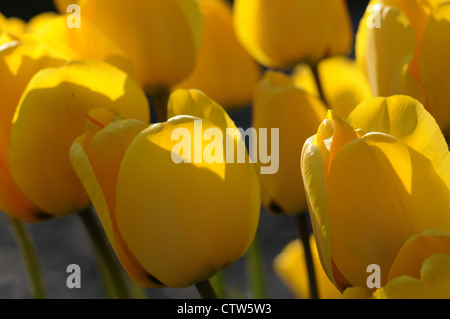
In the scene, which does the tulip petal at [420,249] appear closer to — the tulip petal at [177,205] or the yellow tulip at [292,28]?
the tulip petal at [177,205]

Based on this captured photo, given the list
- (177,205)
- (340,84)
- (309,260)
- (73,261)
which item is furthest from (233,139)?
(73,261)

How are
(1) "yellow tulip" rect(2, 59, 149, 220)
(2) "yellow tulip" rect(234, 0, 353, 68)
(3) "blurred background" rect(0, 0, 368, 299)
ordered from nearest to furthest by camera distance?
(1) "yellow tulip" rect(2, 59, 149, 220) < (2) "yellow tulip" rect(234, 0, 353, 68) < (3) "blurred background" rect(0, 0, 368, 299)

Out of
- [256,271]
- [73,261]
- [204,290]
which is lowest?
[73,261]

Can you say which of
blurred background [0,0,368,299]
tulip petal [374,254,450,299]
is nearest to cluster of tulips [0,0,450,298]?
tulip petal [374,254,450,299]

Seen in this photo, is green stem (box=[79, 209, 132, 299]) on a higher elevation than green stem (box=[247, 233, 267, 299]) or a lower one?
higher

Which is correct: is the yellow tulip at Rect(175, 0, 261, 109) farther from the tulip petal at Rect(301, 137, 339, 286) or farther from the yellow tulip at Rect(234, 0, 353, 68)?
the tulip petal at Rect(301, 137, 339, 286)

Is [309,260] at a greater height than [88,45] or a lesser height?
lesser

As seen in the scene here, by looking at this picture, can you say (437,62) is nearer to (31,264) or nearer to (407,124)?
(407,124)
